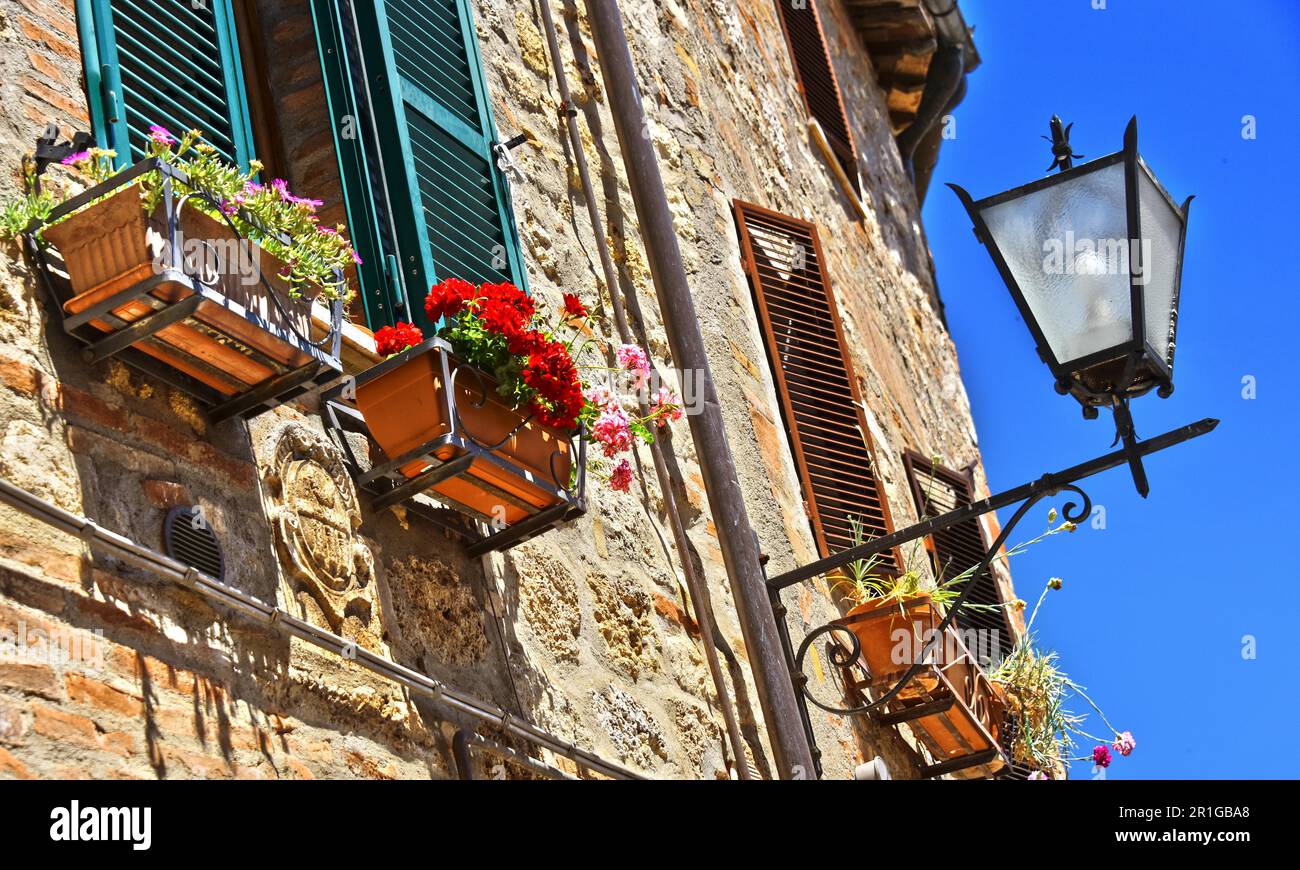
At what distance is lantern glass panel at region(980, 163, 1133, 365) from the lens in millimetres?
4379

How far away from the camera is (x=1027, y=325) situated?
450 cm

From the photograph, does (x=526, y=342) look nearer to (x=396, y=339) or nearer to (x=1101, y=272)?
(x=396, y=339)

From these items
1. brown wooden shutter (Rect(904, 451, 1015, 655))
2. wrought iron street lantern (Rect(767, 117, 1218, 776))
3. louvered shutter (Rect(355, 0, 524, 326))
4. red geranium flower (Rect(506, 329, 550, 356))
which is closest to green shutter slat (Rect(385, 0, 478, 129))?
louvered shutter (Rect(355, 0, 524, 326))

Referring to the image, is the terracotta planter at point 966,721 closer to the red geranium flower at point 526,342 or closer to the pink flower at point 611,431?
the pink flower at point 611,431

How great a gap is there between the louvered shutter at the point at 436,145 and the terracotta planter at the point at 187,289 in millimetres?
800

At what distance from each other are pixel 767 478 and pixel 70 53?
3060 mm

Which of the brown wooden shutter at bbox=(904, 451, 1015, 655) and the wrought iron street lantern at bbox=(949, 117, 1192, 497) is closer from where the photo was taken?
the wrought iron street lantern at bbox=(949, 117, 1192, 497)

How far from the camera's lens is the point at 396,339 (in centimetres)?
384

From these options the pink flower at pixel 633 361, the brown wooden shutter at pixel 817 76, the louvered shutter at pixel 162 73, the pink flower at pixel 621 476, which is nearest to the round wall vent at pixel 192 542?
the louvered shutter at pixel 162 73

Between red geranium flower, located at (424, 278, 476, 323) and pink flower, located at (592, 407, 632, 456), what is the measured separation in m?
0.49

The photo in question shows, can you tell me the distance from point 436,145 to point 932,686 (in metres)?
2.56

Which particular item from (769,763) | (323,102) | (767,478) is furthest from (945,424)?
(323,102)

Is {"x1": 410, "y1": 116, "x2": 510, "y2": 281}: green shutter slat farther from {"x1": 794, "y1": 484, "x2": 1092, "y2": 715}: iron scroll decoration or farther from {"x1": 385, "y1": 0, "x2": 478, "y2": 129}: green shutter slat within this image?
{"x1": 794, "y1": 484, "x2": 1092, "y2": 715}: iron scroll decoration

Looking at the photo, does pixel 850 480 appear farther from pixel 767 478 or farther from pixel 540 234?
pixel 540 234
